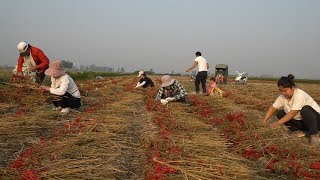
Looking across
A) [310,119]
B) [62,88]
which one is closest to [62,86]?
[62,88]

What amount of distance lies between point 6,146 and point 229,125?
11.4ft

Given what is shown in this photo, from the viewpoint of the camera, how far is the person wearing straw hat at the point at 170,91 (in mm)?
8164

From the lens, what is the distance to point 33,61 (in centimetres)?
815

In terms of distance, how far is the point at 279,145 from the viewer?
182 inches

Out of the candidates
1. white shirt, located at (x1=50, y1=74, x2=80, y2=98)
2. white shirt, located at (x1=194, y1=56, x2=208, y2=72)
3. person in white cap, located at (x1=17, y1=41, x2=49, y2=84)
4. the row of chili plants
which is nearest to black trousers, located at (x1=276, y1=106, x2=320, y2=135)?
the row of chili plants

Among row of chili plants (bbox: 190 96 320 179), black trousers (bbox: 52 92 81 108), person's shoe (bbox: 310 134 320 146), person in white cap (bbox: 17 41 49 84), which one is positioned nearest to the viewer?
row of chili plants (bbox: 190 96 320 179)

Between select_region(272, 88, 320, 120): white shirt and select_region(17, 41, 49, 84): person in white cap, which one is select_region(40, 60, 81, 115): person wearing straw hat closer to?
select_region(17, 41, 49, 84): person in white cap

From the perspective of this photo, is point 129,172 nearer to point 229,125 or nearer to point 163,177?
point 163,177

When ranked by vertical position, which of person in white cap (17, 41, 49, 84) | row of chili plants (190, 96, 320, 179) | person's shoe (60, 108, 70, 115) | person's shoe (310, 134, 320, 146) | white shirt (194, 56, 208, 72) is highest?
person in white cap (17, 41, 49, 84)

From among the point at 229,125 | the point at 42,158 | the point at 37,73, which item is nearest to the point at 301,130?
the point at 229,125

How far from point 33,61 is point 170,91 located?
10.6ft

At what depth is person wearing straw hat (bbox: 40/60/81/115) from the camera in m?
6.57

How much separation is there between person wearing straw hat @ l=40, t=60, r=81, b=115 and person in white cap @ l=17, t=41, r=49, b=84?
4.13 ft

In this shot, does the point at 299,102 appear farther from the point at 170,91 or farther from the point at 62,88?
the point at 62,88
